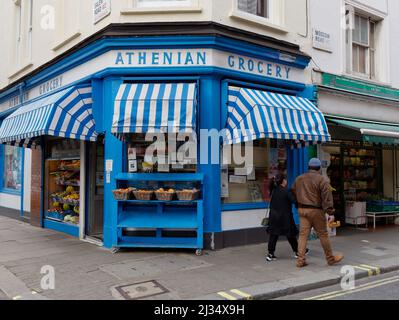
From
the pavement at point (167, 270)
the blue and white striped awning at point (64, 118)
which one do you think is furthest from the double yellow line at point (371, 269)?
the blue and white striped awning at point (64, 118)

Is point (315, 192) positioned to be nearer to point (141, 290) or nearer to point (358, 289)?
point (358, 289)

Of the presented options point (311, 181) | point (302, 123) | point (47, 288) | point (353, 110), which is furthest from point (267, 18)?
point (47, 288)

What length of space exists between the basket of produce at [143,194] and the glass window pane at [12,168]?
753cm

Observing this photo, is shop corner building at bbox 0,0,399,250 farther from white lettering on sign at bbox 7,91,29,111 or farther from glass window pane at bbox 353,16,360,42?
white lettering on sign at bbox 7,91,29,111

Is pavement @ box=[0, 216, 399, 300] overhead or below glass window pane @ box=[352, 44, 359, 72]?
below

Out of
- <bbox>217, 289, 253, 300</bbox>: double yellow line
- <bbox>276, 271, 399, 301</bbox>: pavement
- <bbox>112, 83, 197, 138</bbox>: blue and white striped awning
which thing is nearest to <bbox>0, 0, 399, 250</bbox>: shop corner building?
<bbox>112, 83, 197, 138</bbox>: blue and white striped awning

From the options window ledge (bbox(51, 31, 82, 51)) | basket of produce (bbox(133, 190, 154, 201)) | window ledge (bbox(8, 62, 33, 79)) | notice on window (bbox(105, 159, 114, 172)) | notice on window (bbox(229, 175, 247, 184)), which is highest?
window ledge (bbox(51, 31, 82, 51))

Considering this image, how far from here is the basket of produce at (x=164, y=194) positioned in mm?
7986

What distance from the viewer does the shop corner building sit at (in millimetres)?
8102

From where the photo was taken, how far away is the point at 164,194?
800 centimetres

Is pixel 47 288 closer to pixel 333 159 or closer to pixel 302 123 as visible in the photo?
pixel 302 123

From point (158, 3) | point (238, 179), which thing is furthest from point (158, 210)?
point (158, 3)

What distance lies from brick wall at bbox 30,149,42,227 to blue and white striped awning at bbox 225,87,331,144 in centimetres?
636
